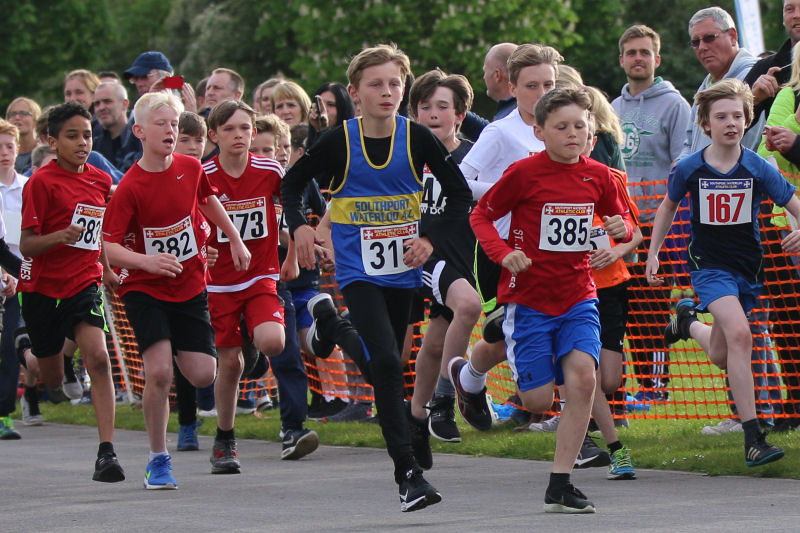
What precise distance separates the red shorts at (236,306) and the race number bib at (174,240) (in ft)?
2.36

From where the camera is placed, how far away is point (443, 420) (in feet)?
32.4

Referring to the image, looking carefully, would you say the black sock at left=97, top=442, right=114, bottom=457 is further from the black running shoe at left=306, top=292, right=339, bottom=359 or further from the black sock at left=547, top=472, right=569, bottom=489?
the black sock at left=547, top=472, right=569, bottom=489

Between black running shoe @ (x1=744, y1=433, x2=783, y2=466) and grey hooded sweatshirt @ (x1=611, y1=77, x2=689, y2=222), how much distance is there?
3659mm

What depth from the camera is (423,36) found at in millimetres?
43562

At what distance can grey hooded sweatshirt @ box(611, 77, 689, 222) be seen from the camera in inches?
443

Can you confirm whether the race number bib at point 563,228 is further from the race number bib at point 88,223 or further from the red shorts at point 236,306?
the race number bib at point 88,223

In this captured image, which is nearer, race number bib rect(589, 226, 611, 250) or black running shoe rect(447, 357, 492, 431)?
race number bib rect(589, 226, 611, 250)

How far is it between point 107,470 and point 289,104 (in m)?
4.59

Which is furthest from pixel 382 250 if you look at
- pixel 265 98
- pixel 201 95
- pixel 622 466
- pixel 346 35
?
pixel 346 35

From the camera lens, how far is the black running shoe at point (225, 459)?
8992mm

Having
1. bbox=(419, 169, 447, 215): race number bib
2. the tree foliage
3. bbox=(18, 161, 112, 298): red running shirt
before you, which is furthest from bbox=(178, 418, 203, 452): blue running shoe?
the tree foliage

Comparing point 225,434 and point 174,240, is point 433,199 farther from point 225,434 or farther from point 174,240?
point 225,434

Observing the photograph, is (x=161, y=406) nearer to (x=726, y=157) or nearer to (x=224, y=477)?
(x=224, y=477)

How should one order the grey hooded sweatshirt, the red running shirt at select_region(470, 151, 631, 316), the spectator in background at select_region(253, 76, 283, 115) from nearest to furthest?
the red running shirt at select_region(470, 151, 631, 316) < the grey hooded sweatshirt < the spectator in background at select_region(253, 76, 283, 115)
